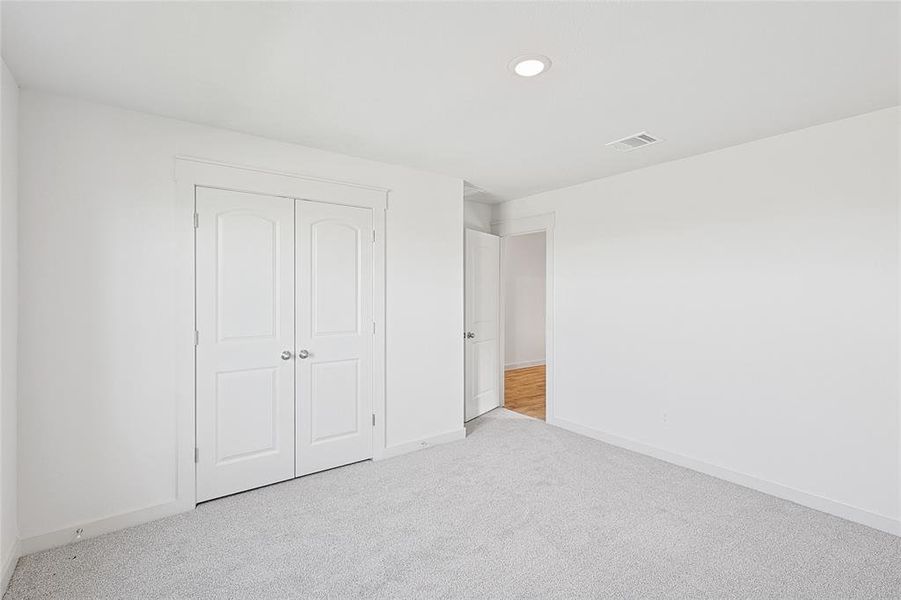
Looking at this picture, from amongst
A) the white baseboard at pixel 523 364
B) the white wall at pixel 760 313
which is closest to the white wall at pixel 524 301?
the white baseboard at pixel 523 364

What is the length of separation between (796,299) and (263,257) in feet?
11.9

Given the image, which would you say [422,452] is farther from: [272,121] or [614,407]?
[272,121]

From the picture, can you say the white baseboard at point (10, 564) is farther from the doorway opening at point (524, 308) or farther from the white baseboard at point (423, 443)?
the doorway opening at point (524, 308)

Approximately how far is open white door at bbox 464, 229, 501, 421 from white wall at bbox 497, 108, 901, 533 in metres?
1.14

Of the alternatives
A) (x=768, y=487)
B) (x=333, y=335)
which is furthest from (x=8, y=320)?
(x=768, y=487)

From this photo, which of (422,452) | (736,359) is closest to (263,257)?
(422,452)

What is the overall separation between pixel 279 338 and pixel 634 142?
288 centimetres

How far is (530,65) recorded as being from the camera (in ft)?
6.76

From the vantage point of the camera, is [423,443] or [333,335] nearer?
[333,335]

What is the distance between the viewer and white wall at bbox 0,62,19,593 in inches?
79.7

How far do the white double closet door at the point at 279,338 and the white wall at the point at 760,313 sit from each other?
2.24 m

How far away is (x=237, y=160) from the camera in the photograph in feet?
9.64

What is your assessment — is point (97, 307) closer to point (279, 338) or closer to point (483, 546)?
point (279, 338)

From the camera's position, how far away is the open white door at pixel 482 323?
4.83 metres
